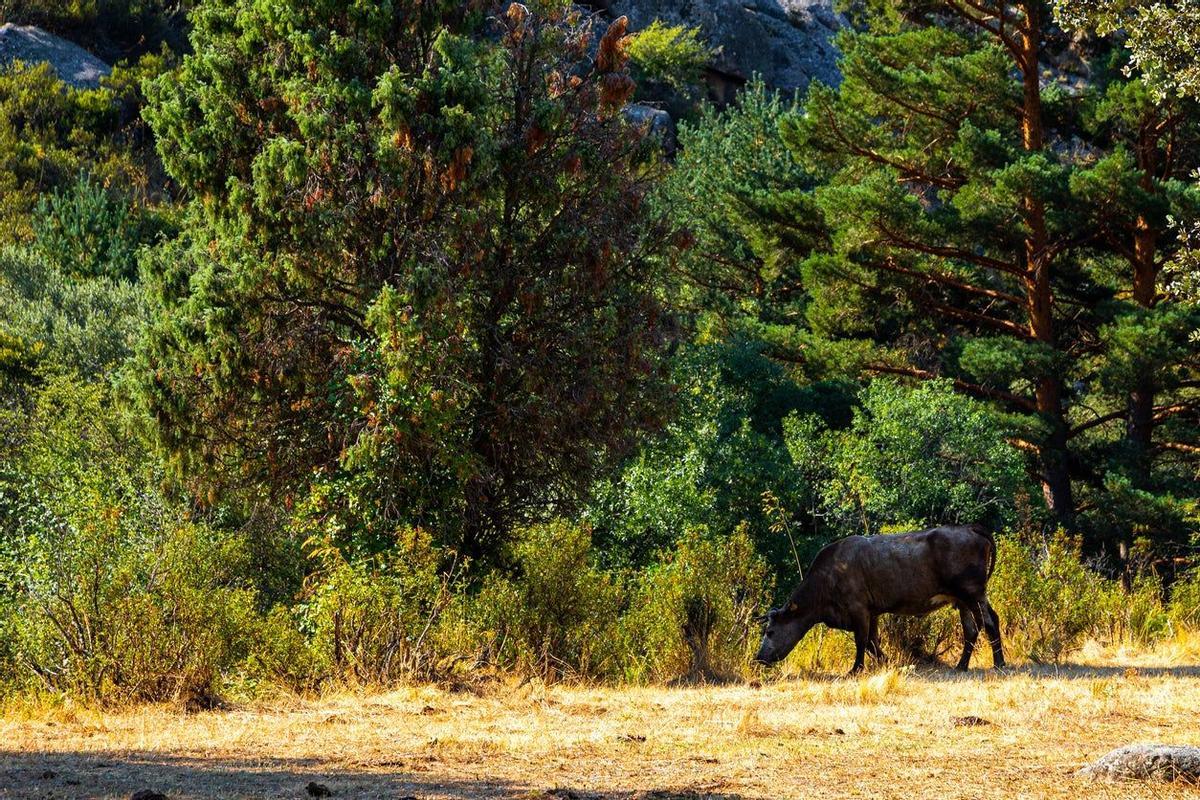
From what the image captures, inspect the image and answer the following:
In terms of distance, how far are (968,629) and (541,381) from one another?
561 centimetres

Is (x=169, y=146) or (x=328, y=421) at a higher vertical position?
(x=169, y=146)

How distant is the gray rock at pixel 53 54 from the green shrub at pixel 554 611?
47.1 m

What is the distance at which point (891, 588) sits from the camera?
15.1m

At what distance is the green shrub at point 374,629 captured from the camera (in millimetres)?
12625

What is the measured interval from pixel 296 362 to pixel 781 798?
34.5 ft

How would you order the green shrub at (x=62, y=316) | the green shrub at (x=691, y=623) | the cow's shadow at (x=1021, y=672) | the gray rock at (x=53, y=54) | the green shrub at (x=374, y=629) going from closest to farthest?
the green shrub at (x=374, y=629)
the cow's shadow at (x=1021, y=672)
the green shrub at (x=691, y=623)
the green shrub at (x=62, y=316)
the gray rock at (x=53, y=54)

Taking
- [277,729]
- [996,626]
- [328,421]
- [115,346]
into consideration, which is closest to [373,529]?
[328,421]

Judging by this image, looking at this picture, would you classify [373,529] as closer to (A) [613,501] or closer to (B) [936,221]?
(A) [613,501]

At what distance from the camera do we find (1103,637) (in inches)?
695

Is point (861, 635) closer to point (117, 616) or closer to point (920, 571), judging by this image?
point (920, 571)

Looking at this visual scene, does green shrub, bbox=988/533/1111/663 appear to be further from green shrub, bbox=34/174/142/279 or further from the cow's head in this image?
green shrub, bbox=34/174/142/279

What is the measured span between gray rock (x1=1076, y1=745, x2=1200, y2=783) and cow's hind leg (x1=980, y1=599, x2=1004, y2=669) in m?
7.22

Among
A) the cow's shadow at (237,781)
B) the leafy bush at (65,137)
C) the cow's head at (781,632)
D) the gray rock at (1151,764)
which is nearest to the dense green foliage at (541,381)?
the cow's head at (781,632)

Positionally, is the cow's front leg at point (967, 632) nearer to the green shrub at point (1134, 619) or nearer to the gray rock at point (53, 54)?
the green shrub at point (1134, 619)
